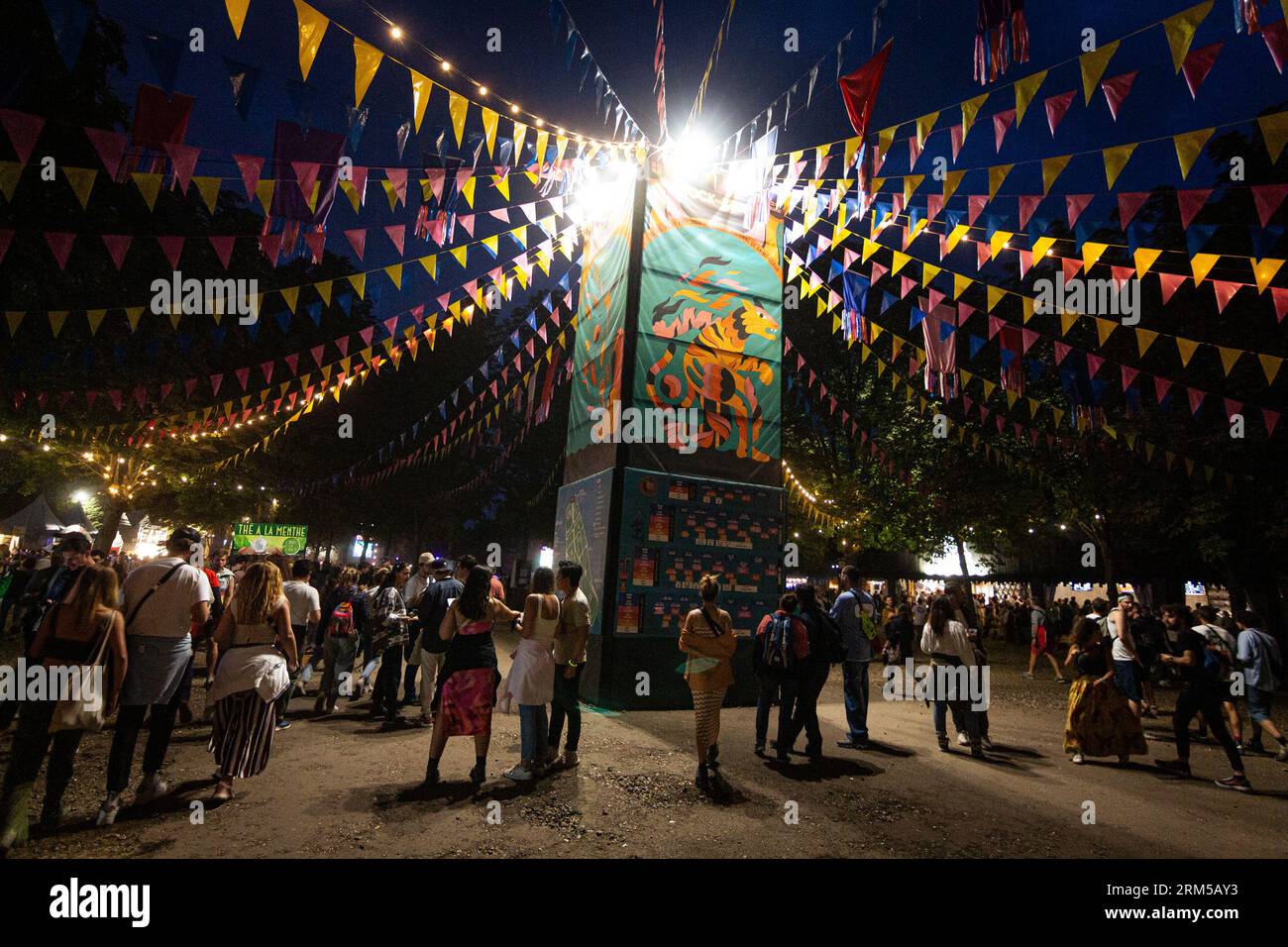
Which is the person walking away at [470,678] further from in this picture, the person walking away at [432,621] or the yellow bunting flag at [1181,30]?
the yellow bunting flag at [1181,30]

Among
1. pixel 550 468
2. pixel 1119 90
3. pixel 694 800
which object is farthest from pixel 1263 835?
pixel 550 468

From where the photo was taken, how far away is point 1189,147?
5.77 m

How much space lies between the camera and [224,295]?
52.7ft

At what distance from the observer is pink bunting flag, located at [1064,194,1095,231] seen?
7.09 m

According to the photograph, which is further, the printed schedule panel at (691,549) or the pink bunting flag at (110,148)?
the printed schedule panel at (691,549)

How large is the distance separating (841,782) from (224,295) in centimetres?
1876

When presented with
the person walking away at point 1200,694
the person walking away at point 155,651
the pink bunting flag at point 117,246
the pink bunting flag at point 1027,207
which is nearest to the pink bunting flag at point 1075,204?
the pink bunting flag at point 1027,207

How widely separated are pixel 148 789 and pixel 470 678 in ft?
7.91

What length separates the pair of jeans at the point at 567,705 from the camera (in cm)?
580

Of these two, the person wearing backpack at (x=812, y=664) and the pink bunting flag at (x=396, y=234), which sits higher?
the pink bunting flag at (x=396, y=234)

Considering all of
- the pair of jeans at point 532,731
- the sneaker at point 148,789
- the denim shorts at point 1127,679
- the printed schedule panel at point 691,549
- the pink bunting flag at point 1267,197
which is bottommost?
the sneaker at point 148,789

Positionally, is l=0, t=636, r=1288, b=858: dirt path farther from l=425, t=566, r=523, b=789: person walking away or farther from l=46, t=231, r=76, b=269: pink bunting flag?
l=46, t=231, r=76, b=269: pink bunting flag

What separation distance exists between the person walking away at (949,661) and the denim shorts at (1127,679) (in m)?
2.01
